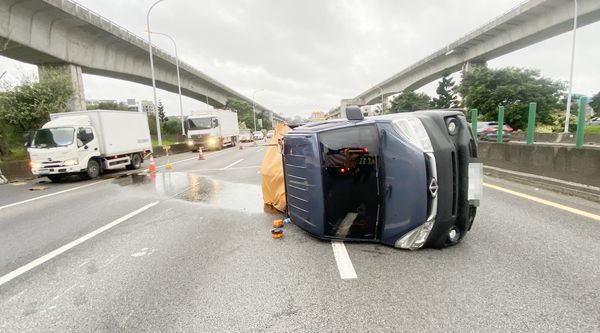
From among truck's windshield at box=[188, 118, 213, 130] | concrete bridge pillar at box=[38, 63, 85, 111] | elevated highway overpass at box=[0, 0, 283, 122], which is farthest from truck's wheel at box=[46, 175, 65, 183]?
truck's windshield at box=[188, 118, 213, 130]

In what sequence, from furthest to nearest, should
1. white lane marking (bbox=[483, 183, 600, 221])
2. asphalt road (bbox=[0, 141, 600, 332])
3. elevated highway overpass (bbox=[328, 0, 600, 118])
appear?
elevated highway overpass (bbox=[328, 0, 600, 118]) < white lane marking (bbox=[483, 183, 600, 221]) < asphalt road (bbox=[0, 141, 600, 332])

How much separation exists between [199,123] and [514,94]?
95.0 feet

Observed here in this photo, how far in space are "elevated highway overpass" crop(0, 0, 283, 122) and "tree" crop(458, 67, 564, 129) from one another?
3172cm

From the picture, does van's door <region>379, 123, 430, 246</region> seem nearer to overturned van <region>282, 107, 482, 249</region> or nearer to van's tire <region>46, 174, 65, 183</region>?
overturned van <region>282, 107, 482, 249</region>

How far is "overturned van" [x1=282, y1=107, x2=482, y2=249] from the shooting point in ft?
11.2

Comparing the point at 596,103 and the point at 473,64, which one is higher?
the point at 473,64

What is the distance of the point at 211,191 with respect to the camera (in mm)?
8445

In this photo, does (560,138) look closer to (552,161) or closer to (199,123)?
(552,161)

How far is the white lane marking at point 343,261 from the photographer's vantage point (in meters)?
3.22

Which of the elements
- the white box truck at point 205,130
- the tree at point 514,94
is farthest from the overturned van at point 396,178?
the tree at point 514,94

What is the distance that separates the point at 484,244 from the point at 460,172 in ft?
3.51

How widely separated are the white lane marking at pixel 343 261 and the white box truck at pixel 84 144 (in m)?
11.8

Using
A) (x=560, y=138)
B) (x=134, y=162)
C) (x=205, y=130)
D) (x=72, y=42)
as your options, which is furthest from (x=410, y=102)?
(x=134, y=162)

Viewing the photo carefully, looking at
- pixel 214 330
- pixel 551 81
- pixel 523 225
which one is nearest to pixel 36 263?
pixel 214 330
